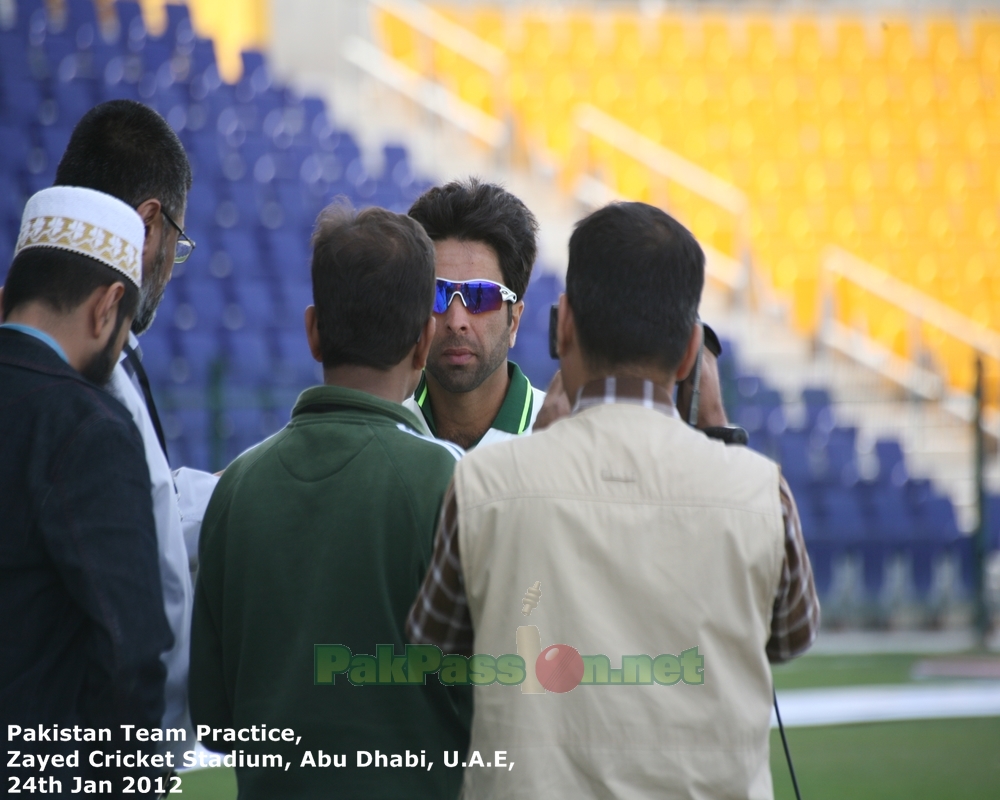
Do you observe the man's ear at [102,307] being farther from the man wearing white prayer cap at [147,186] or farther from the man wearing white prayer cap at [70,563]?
the man wearing white prayer cap at [147,186]

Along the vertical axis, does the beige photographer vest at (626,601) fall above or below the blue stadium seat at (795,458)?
above

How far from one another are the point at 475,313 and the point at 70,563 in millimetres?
1522

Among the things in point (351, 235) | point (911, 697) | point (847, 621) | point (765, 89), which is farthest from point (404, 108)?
point (351, 235)

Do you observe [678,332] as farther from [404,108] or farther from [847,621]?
[404,108]

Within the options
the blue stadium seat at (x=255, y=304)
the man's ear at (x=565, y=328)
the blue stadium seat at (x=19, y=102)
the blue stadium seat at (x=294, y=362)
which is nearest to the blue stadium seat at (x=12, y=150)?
the blue stadium seat at (x=19, y=102)

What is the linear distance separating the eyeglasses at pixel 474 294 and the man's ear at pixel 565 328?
126 centimetres

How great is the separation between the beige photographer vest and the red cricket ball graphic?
0.01 m

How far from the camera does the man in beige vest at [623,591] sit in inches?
70.9

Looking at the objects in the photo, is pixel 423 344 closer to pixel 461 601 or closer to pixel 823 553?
pixel 461 601

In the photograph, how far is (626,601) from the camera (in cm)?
182

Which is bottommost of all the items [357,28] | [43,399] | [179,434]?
[179,434]

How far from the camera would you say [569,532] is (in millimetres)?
1825

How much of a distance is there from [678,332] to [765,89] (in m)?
16.6

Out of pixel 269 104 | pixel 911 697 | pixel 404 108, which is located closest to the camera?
pixel 911 697
